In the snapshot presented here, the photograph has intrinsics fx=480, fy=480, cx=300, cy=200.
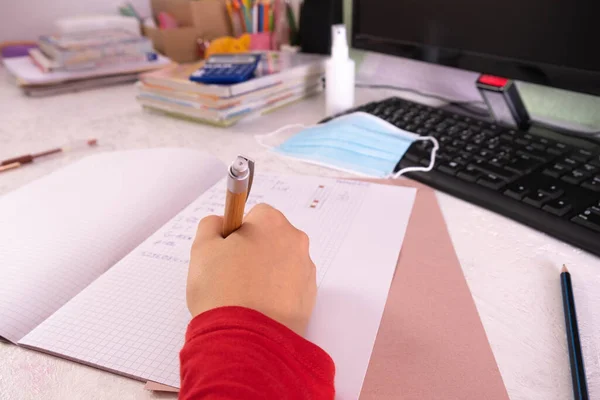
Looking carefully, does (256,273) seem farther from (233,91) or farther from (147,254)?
(233,91)

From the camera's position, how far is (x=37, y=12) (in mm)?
1425

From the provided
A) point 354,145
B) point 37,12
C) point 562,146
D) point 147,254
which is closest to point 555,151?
point 562,146

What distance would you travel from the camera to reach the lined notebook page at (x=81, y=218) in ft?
1.42

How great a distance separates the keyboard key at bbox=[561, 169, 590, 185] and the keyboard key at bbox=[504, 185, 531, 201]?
0.15 feet

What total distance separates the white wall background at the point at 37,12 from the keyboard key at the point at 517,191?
1370mm

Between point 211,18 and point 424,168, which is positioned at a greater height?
point 211,18

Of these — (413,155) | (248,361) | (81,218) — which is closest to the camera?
(248,361)

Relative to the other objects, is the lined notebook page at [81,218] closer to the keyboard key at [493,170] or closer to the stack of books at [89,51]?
the keyboard key at [493,170]

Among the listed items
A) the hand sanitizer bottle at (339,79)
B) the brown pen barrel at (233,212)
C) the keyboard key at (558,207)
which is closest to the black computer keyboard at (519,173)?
the keyboard key at (558,207)

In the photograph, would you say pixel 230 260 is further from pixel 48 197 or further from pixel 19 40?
pixel 19 40

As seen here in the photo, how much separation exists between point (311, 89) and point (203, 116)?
0.25m

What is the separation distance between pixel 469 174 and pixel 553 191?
94 mm

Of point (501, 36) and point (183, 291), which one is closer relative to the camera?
point (183, 291)

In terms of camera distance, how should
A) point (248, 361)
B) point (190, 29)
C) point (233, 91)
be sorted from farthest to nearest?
point (190, 29), point (233, 91), point (248, 361)
